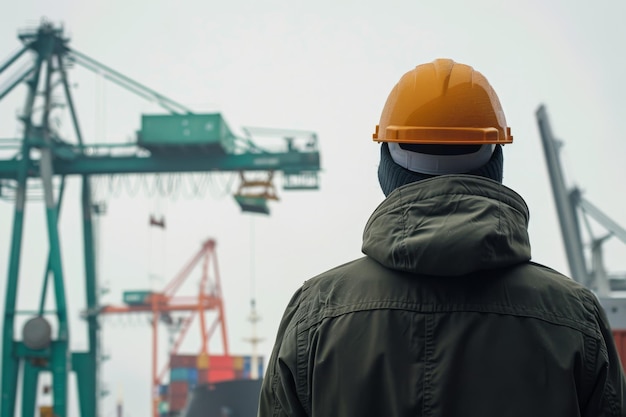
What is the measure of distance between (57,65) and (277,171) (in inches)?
357

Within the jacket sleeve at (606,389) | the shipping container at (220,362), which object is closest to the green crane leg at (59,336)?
the shipping container at (220,362)

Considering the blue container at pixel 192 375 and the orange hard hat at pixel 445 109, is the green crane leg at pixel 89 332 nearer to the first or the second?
A: the blue container at pixel 192 375

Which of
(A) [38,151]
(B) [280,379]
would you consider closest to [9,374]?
(A) [38,151]

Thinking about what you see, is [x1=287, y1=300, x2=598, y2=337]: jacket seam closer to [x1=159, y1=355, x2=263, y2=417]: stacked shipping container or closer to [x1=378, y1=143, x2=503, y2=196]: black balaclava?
[x1=378, y1=143, x2=503, y2=196]: black balaclava

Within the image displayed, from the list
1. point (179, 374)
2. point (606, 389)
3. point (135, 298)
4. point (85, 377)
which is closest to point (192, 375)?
point (179, 374)

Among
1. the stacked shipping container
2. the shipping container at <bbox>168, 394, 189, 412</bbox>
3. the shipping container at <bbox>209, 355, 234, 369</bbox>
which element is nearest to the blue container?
the stacked shipping container

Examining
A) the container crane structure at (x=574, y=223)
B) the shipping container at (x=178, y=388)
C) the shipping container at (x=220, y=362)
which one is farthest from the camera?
the shipping container at (x=220, y=362)

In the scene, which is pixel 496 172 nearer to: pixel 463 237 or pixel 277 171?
pixel 463 237

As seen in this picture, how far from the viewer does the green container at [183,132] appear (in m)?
25.7

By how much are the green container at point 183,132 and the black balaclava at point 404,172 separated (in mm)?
24194

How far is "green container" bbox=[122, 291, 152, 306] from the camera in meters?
40.5

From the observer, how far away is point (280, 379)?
156 cm

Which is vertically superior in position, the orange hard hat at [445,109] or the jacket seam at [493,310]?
the orange hard hat at [445,109]

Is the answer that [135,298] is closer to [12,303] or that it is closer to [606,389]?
[12,303]
